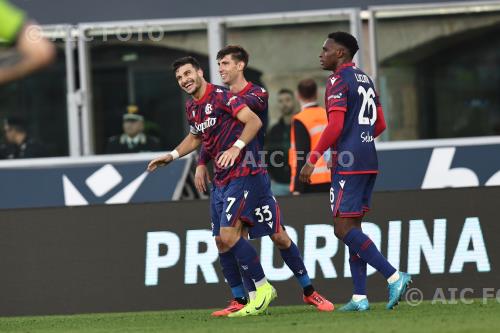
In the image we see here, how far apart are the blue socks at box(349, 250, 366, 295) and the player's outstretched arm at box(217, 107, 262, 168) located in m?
1.19

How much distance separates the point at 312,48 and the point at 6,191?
4.03 meters

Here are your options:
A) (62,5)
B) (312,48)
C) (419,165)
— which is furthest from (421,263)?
(62,5)

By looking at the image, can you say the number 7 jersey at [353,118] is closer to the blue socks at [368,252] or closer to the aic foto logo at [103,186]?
the blue socks at [368,252]

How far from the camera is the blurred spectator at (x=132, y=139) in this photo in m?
15.9

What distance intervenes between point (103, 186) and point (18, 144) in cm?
139

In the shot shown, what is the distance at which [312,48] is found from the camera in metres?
15.7

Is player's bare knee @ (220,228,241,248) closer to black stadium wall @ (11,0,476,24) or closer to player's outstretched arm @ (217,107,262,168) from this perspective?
player's outstretched arm @ (217,107,262,168)

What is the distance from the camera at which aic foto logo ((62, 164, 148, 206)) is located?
50.2 ft

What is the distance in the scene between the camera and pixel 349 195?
976 centimetres

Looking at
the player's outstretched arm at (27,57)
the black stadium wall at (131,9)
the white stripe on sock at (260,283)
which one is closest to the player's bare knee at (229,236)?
A: the white stripe on sock at (260,283)

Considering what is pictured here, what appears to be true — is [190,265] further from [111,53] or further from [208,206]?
[111,53]

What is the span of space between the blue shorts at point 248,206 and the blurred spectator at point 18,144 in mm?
6294

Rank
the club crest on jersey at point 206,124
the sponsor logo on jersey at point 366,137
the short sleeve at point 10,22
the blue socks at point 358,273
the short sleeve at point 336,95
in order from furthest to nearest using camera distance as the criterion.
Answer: the club crest on jersey at point 206,124
the blue socks at point 358,273
the sponsor logo on jersey at point 366,137
the short sleeve at point 336,95
the short sleeve at point 10,22

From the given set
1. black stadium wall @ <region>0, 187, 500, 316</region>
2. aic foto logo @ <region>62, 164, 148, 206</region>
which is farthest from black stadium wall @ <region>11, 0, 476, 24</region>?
black stadium wall @ <region>0, 187, 500, 316</region>
